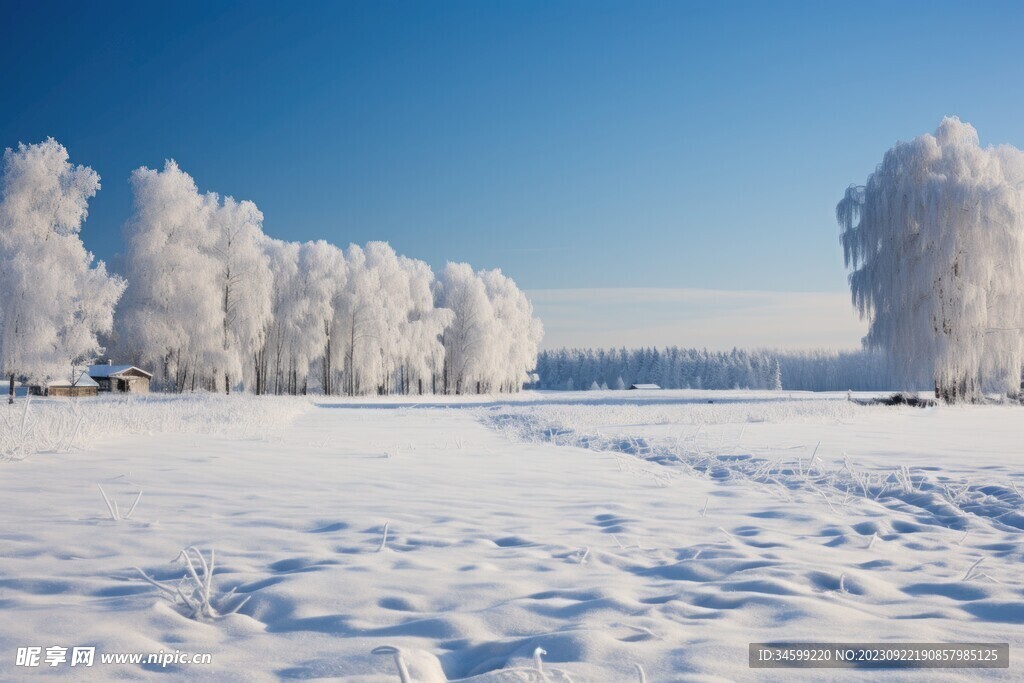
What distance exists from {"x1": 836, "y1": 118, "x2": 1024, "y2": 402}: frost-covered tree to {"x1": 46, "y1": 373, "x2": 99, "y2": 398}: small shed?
133ft

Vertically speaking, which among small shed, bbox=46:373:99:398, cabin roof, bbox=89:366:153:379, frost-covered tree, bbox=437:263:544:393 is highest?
frost-covered tree, bbox=437:263:544:393

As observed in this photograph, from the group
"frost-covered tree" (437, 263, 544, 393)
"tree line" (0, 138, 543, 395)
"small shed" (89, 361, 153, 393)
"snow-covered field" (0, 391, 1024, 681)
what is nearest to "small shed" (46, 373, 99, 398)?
"small shed" (89, 361, 153, 393)

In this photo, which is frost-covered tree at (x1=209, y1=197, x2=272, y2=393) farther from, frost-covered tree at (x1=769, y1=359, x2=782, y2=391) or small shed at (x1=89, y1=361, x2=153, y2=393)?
frost-covered tree at (x1=769, y1=359, x2=782, y2=391)

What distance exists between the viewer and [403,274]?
4356 centimetres

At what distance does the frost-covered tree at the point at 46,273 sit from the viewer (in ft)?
69.6

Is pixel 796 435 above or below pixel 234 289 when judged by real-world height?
below

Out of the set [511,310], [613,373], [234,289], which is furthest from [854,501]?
[613,373]

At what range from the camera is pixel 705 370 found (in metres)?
105

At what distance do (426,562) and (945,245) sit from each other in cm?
2630

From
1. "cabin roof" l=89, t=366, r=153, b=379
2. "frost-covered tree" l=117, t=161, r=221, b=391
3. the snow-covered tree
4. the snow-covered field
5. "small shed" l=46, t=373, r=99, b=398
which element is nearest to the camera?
the snow-covered field

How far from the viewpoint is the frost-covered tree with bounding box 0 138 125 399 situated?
2122 centimetres

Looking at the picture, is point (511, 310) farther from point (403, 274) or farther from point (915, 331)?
point (915, 331)

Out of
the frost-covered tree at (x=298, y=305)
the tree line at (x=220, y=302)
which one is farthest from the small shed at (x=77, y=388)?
the frost-covered tree at (x=298, y=305)

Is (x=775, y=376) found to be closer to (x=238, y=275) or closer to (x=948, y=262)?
(x=948, y=262)
